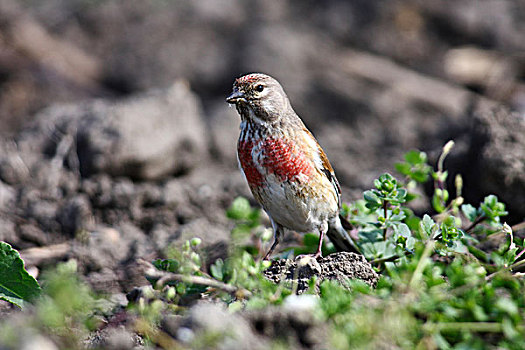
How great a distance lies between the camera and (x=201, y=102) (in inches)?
336

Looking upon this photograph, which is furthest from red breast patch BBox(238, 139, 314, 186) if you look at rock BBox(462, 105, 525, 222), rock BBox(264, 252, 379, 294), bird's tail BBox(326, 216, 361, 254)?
rock BBox(462, 105, 525, 222)

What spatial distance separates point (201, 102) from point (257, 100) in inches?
159

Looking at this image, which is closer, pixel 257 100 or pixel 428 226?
pixel 428 226

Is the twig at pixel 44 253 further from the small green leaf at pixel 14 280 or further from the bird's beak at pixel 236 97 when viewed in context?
the bird's beak at pixel 236 97

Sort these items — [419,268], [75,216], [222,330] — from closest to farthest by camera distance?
[222,330] → [419,268] → [75,216]

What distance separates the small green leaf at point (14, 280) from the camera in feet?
11.9

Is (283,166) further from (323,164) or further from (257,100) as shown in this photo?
(257,100)

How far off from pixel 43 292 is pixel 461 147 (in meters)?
3.84

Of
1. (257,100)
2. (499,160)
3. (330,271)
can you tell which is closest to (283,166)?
A: (257,100)

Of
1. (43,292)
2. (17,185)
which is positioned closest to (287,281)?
(43,292)

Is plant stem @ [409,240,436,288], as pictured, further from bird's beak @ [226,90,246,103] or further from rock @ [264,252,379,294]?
bird's beak @ [226,90,246,103]

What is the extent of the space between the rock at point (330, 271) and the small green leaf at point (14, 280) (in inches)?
53.4

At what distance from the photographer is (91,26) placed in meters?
9.85

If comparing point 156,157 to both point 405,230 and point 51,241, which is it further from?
point 405,230
